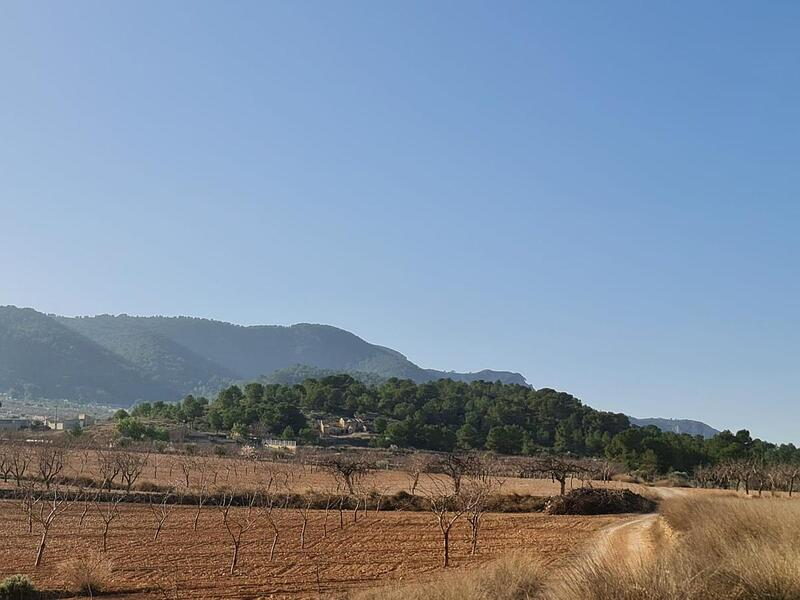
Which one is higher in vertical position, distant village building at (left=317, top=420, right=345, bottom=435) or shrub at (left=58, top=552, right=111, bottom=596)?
distant village building at (left=317, top=420, right=345, bottom=435)

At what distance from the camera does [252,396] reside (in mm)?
146250

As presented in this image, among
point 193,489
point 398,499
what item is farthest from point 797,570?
point 193,489

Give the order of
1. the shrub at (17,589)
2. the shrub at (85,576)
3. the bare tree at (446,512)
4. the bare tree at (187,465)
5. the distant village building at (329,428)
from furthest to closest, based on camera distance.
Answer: the distant village building at (329,428) → the bare tree at (187,465) → the bare tree at (446,512) → the shrub at (85,576) → the shrub at (17,589)

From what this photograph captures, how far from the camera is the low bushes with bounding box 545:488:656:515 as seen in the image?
169 ft

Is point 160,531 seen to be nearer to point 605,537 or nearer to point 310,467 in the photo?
point 605,537

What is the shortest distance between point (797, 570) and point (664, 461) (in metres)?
87.1

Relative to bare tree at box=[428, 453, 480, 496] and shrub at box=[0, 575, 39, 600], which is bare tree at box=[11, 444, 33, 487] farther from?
shrub at box=[0, 575, 39, 600]

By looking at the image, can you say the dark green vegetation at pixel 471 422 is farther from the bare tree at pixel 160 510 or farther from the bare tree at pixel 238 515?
the bare tree at pixel 160 510

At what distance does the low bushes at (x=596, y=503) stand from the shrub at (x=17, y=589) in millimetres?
37135

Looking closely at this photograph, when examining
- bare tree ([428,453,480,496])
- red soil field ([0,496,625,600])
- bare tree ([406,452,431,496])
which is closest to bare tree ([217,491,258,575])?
red soil field ([0,496,625,600])

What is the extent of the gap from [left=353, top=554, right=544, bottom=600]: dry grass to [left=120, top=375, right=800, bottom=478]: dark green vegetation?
7586 centimetres

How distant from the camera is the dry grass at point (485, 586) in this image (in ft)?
44.5

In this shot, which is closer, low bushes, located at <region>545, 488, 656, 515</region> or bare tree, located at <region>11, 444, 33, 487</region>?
bare tree, located at <region>11, 444, 33, 487</region>

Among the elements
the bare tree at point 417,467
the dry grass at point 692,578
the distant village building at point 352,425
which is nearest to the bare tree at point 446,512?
the bare tree at point 417,467
